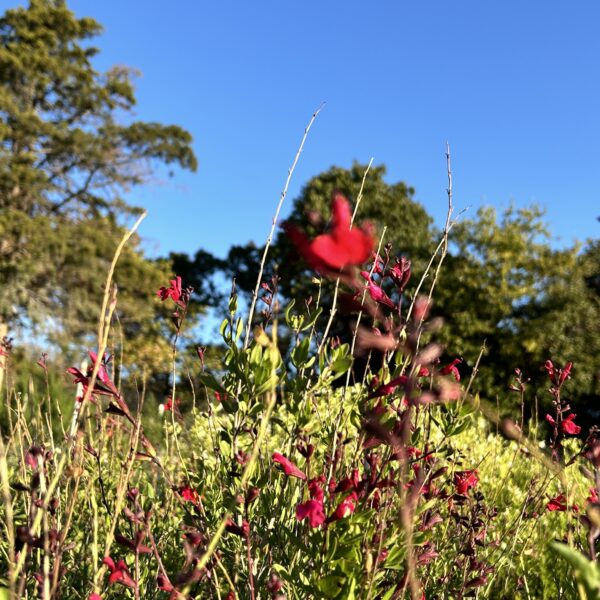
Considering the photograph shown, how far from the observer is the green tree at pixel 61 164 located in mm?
14312

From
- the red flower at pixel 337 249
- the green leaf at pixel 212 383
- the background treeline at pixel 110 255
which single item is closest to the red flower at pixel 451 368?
the green leaf at pixel 212 383

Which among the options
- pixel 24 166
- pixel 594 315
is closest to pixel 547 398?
pixel 594 315

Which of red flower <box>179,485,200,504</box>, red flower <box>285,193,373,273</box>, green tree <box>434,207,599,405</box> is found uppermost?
green tree <box>434,207,599,405</box>

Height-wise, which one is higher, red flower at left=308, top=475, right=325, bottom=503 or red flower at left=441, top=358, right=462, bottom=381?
red flower at left=441, top=358, right=462, bottom=381

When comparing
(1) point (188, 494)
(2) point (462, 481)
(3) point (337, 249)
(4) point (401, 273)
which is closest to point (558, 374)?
(2) point (462, 481)

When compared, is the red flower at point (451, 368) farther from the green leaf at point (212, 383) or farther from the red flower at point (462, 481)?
the green leaf at point (212, 383)

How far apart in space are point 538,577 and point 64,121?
53.8 feet

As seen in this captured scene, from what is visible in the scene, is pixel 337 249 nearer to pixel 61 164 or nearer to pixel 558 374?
pixel 558 374

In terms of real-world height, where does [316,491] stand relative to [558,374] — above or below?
below

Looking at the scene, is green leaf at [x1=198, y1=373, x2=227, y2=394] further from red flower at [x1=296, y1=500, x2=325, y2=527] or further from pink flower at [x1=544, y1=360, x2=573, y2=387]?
pink flower at [x1=544, y1=360, x2=573, y2=387]

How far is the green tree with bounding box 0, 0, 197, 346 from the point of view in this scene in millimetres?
14312

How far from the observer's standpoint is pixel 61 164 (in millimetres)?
15836

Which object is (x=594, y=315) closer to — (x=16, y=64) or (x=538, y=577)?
(x=538, y=577)

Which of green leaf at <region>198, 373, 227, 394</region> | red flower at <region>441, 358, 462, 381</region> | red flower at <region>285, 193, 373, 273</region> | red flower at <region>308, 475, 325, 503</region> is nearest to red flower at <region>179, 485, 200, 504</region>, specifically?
green leaf at <region>198, 373, 227, 394</region>
